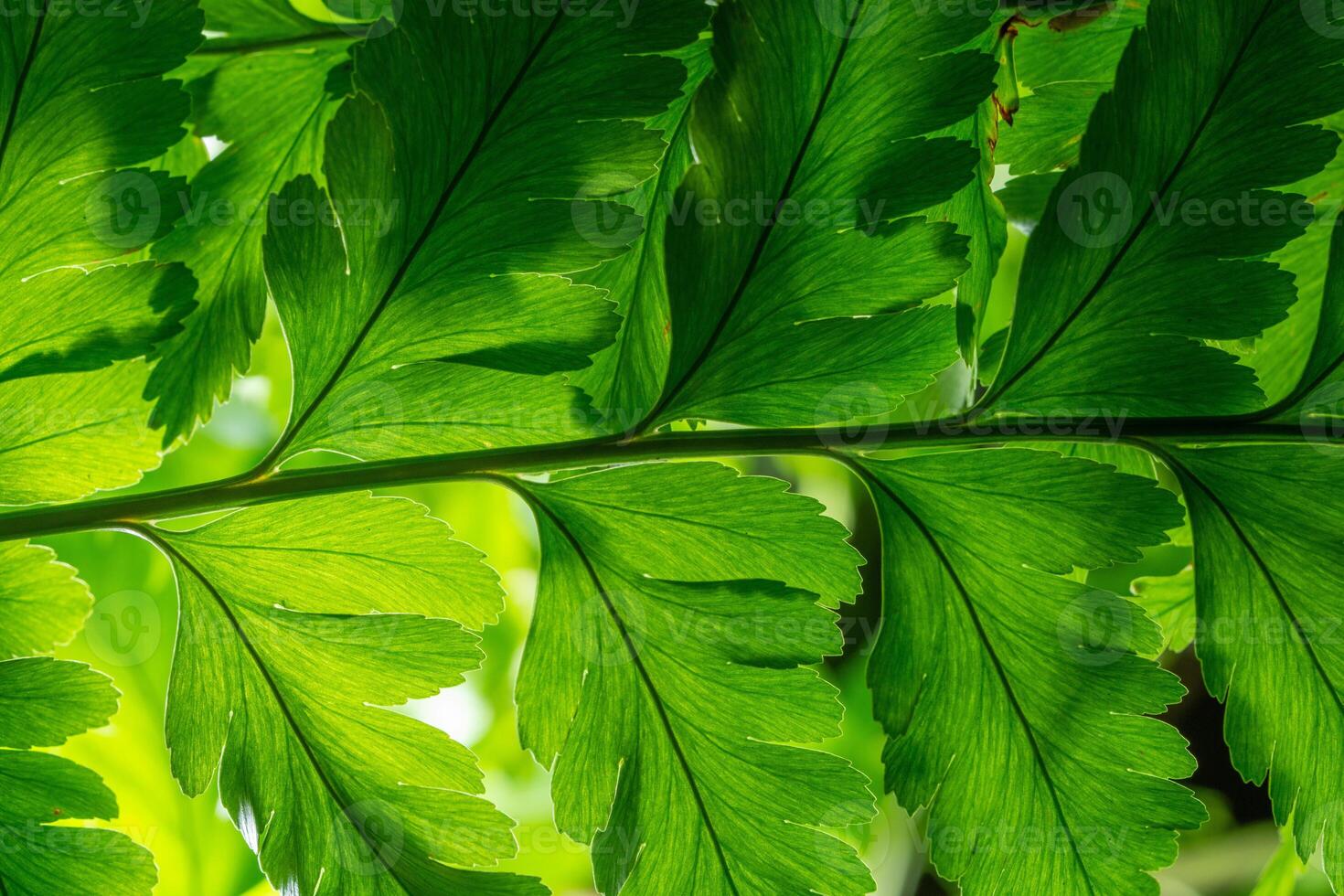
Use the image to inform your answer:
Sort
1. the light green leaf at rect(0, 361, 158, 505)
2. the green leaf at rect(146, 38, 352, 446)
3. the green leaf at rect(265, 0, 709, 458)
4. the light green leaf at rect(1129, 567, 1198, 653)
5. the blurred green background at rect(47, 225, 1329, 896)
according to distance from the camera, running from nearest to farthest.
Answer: the green leaf at rect(265, 0, 709, 458)
the light green leaf at rect(0, 361, 158, 505)
the green leaf at rect(146, 38, 352, 446)
the light green leaf at rect(1129, 567, 1198, 653)
the blurred green background at rect(47, 225, 1329, 896)

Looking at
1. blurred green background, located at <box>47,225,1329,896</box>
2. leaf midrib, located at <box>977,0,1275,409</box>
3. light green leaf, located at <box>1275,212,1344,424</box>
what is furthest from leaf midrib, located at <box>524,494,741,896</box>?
light green leaf, located at <box>1275,212,1344,424</box>

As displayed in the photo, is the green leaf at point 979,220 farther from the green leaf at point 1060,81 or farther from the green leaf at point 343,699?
the green leaf at point 343,699

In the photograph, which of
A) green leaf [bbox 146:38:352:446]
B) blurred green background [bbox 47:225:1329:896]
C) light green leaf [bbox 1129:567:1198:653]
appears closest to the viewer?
green leaf [bbox 146:38:352:446]

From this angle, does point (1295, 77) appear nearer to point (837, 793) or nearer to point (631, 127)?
point (631, 127)

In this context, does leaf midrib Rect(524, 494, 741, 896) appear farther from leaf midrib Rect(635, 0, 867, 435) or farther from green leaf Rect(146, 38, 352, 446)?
green leaf Rect(146, 38, 352, 446)

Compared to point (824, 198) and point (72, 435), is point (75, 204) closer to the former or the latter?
point (72, 435)

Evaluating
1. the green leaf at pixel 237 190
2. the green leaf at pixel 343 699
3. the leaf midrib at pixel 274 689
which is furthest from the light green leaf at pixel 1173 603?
the green leaf at pixel 237 190

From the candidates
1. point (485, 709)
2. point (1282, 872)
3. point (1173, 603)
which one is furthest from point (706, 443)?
point (485, 709)
